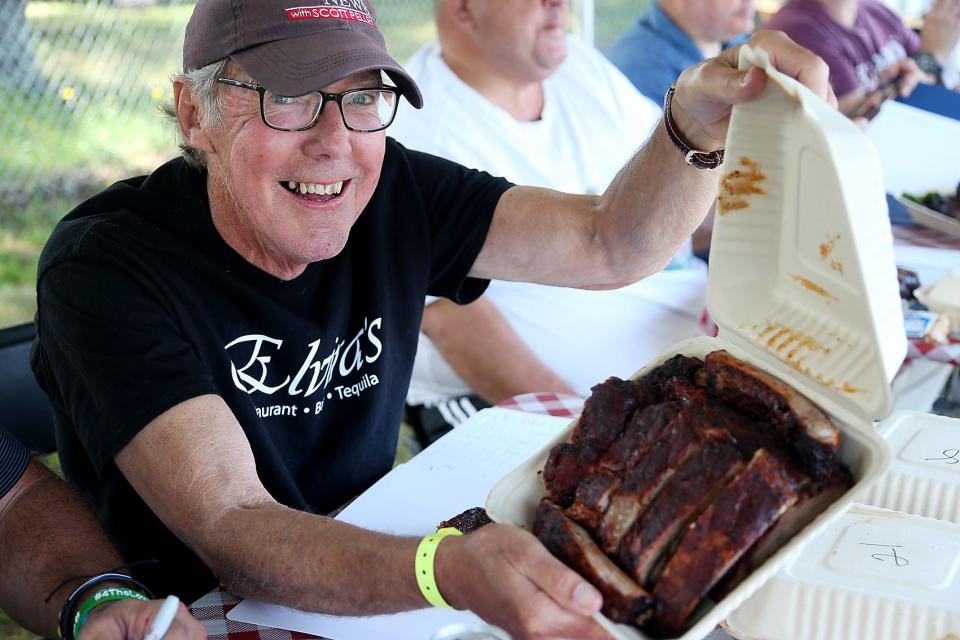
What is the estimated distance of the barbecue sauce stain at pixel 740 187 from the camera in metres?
1.37

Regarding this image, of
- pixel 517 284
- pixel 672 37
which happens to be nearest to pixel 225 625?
pixel 517 284

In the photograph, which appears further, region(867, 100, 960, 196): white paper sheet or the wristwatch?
the wristwatch

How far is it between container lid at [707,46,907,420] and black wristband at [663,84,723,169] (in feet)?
1.49

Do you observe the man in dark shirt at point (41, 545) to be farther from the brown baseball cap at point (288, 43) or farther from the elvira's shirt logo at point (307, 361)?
the brown baseball cap at point (288, 43)

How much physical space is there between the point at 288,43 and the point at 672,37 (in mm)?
3352

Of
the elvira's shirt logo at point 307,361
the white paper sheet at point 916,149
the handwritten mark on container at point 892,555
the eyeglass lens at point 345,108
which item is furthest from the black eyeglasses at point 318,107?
the white paper sheet at point 916,149

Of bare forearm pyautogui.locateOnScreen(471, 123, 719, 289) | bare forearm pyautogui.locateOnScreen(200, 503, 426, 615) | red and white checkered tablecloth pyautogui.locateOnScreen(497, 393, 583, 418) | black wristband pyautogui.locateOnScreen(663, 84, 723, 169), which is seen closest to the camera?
bare forearm pyautogui.locateOnScreen(200, 503, 426, 615)

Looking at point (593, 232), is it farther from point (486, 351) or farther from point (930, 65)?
point (930, 65)

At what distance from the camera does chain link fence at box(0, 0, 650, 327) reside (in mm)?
5199

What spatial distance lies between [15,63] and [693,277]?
3.96 metres

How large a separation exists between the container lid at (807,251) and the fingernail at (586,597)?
415 mm

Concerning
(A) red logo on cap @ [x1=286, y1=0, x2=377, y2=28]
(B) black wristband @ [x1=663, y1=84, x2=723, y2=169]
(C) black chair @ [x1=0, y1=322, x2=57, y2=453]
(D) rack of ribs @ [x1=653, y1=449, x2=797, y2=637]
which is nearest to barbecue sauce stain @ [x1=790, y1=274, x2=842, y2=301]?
(D) rack of ribs @ [x1=653, y1=449, x2=797, y2=637]

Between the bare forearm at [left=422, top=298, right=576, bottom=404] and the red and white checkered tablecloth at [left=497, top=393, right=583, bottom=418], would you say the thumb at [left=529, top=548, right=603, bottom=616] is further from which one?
the bare forearm at [left=422, top=298, right=576, bottom=404]

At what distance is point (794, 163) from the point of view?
125cm
